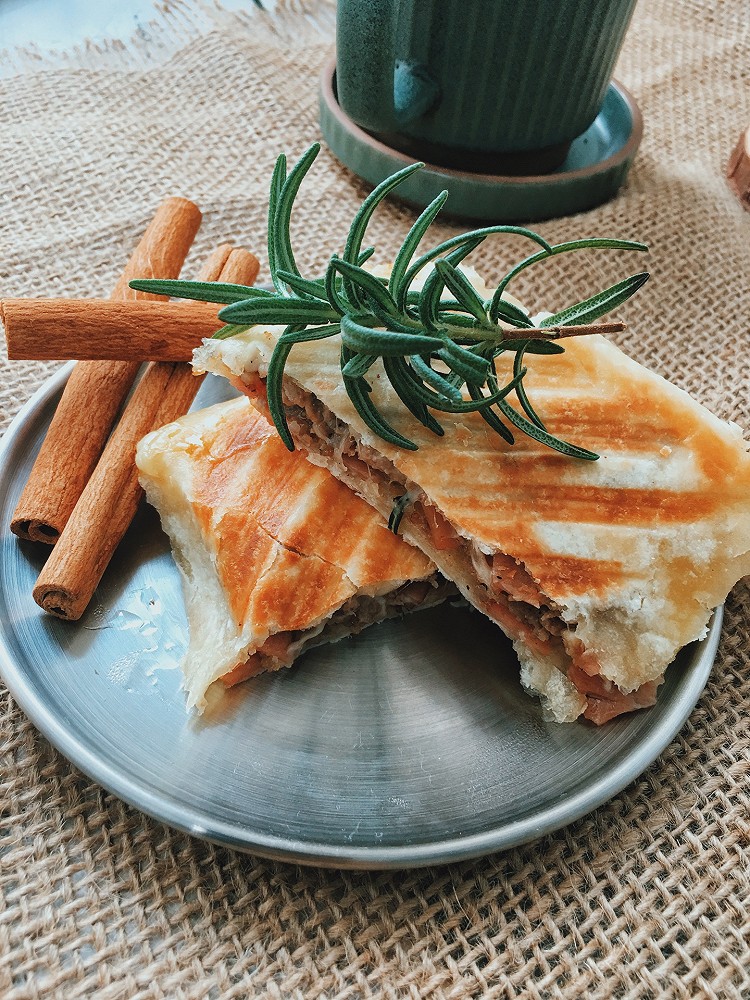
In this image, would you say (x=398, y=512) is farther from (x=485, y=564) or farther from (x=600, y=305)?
(x=600, y=305)

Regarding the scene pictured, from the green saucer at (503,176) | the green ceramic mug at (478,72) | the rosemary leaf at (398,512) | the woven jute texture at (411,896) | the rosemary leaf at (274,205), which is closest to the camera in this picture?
the woven jute texture at (411,896)

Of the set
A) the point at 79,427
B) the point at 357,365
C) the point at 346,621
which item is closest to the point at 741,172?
the point at 357,365

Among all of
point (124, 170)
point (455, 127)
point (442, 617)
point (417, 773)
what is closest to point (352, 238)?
point (442, 617)

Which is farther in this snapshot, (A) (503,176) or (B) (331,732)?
(A) (503,176)

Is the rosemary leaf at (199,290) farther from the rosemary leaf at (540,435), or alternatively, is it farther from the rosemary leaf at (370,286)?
the rosemary leaf at (540,435)

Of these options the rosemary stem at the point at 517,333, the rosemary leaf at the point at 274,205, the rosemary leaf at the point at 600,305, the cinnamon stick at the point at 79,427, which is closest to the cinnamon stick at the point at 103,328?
the cinnamon stick at the point at 79,427
